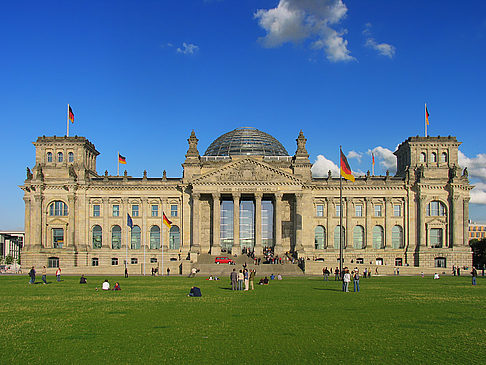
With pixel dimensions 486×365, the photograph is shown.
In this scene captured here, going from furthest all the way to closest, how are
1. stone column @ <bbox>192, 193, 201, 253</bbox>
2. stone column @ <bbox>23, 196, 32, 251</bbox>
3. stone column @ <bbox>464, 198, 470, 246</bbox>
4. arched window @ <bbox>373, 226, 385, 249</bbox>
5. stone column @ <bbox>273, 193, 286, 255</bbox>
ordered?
1. arched window @ <bbox>373, 226, 385, 249</bbox>
2. stone column @ <bbox>23, 196, 32, 251</bbox>
3. stone column @ <bbox>464, 198, 470, 246</bbox>
4. stone column @ <bbox>192, 193, 201, 253</bbox>
5. stone column @ <bbox>273, 193, 286, 255</bbox>

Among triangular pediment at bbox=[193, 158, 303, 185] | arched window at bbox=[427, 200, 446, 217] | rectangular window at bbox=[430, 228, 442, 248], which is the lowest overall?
rectangular window at bbox=[430, 228, 442, 248]

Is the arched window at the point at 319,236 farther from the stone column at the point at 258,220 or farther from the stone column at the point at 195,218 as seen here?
the stone column at the point at 195,218

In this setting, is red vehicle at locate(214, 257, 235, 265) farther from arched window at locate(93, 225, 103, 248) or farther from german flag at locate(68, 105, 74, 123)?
german flag at locate(68, 105, 74, 123)

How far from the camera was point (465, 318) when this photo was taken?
29.1 m

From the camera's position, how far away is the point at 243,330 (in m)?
25.2

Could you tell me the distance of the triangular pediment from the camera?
99.4 metres

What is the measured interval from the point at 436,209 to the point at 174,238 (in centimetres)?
4883

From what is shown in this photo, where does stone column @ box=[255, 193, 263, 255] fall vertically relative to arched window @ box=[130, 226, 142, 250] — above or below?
above

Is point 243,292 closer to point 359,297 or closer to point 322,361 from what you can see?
point 359,297

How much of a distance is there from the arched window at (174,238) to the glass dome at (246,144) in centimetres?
2098

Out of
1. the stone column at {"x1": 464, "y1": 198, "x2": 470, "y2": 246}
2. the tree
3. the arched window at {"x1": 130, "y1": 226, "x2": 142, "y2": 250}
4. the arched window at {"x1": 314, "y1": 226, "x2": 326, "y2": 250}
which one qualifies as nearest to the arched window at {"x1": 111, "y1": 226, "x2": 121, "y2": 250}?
the arched window at {"x1": 130, "y1": 226, "x2": 142, "y2": 250}

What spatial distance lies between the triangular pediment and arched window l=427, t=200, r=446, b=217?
24.9m

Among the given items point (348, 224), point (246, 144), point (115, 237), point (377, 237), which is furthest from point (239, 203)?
point (377, 237)

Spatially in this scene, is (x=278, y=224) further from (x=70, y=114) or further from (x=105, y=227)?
(x=70, y=114)
